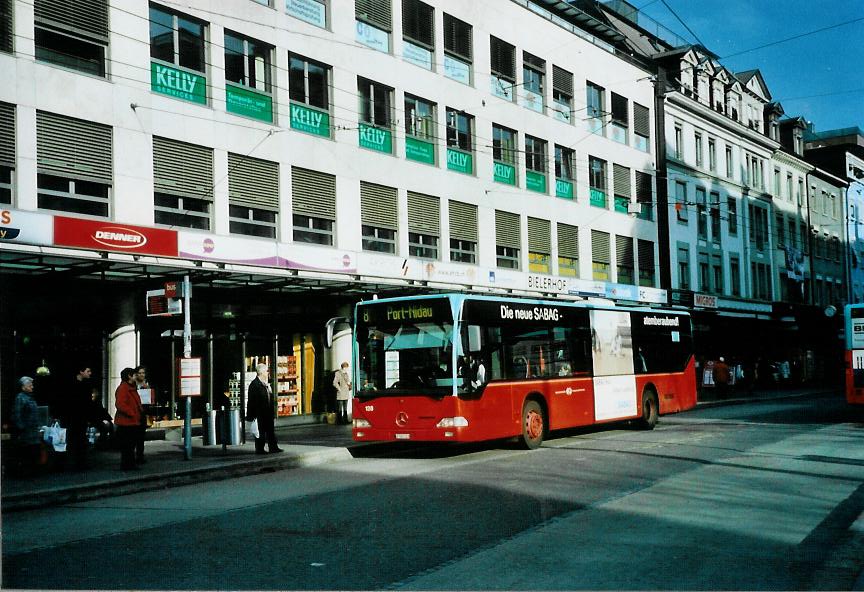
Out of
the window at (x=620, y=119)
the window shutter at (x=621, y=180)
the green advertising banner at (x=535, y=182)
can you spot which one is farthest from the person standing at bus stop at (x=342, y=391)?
the window at (x=620, y=119)

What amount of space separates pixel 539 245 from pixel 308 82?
480 inches

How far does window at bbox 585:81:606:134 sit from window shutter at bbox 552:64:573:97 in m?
1.33

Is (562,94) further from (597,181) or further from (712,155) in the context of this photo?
(712,155)

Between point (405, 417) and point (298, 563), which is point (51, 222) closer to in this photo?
point (405, 417)

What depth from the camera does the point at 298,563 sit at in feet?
24.3

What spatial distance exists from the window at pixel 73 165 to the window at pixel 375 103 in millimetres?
8560

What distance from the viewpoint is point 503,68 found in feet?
107

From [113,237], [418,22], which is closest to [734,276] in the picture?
[418,22]

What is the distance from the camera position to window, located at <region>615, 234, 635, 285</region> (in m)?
39.4

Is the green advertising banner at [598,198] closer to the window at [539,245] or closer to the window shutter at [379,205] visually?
the window at [539,245]

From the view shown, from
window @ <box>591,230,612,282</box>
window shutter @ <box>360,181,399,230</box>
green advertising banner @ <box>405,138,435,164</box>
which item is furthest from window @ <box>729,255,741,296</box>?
window shutter @ <box>360,181,399,230</box>

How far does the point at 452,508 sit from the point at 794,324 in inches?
1878

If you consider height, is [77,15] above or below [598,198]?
above

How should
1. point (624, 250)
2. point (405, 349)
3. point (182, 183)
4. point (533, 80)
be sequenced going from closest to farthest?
point (405, 349), point (182, 183), point (533, 80), point (624, 250)
